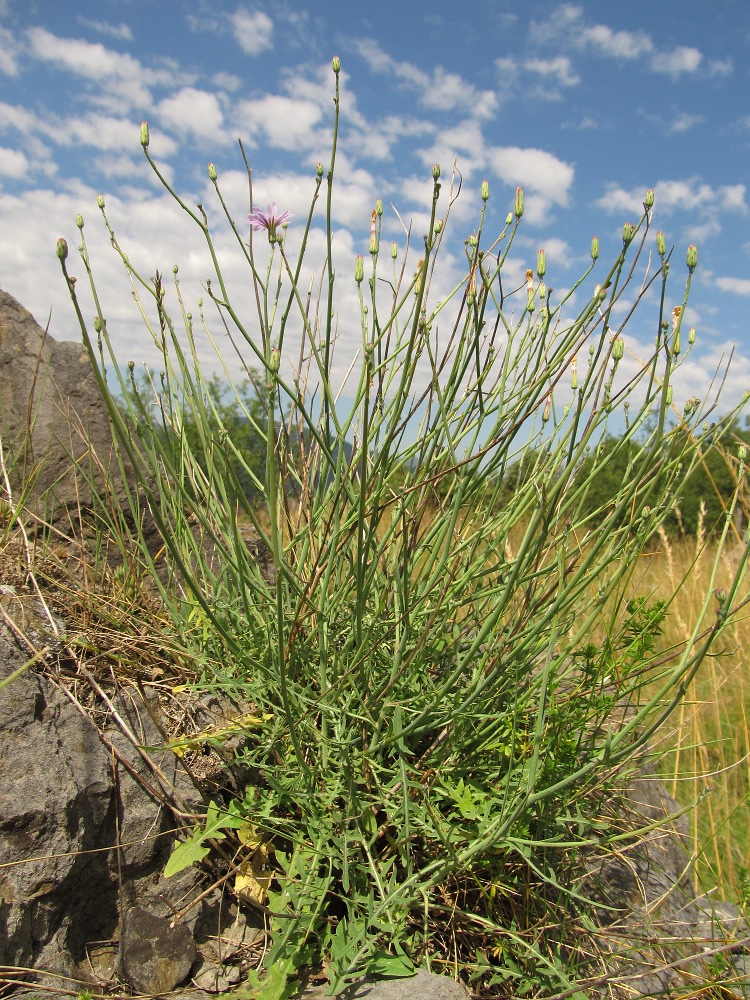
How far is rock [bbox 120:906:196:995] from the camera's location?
151 centimetres

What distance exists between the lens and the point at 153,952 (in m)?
1.54

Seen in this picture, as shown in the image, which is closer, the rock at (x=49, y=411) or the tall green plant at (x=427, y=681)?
the tall green plant at (x=427, y=681)

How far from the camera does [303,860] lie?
1508mm

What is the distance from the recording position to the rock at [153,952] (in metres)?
1.51

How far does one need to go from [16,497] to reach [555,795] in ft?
6.44

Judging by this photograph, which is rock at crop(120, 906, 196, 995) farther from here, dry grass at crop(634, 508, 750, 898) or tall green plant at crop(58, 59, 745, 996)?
dry grass at crop(634, 508, 750, 898)

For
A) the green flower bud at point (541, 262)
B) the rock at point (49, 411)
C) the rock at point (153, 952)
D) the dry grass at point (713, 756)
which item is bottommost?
the rock at point (153, 952)

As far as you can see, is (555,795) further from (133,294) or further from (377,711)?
(133,294)

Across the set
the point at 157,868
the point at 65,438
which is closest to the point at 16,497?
the point at 65,438

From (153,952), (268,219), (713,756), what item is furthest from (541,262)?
(713,756)

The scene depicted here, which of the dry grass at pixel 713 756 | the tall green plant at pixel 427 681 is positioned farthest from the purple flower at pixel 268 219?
the dry grass at pixel 713 756

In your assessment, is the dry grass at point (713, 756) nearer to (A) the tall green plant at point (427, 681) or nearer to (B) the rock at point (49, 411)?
(A) the tall green plant at point (427, 681)

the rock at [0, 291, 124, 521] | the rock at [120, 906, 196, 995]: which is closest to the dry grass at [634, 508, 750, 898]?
the rock at [120, 906, 196, 995]

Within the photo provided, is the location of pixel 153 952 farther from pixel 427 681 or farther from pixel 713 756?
pixel 713 756
